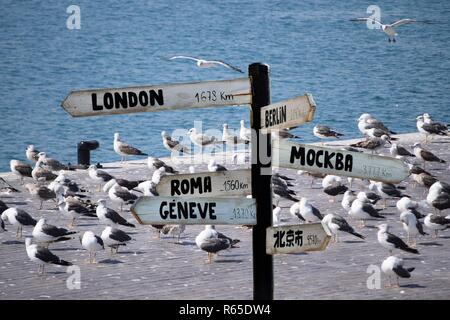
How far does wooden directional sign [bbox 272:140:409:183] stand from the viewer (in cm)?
1098

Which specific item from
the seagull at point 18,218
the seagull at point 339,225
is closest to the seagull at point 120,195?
the seagull at point 18,218

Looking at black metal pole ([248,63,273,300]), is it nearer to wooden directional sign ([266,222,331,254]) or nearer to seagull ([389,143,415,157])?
wooden directional sign ([266,222,331,254])

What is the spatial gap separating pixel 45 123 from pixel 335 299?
52.1m

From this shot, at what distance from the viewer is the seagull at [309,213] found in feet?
73.5

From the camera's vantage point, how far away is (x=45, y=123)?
223 ft

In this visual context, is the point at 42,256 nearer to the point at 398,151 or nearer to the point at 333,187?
the point at 333,187

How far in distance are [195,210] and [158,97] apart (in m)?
1.01

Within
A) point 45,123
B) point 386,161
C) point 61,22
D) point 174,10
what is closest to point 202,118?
point 45,123

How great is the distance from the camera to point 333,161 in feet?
36.3

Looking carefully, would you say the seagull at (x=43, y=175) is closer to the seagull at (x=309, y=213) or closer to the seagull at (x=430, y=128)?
the seagull at (x=309, y=213)

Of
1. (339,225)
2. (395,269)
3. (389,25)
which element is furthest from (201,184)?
(389,25)

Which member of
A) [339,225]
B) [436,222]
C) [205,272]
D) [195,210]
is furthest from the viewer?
[436,222]

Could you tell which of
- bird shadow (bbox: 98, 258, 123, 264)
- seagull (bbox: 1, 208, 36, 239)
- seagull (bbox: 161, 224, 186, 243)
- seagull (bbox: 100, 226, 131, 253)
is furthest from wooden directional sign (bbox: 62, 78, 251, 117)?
seagull (bbox: 1, 208, 36, 239)

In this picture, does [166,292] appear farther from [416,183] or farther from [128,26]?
[128,26]
